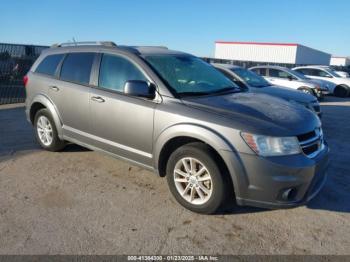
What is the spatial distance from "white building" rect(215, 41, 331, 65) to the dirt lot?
45.0 meters

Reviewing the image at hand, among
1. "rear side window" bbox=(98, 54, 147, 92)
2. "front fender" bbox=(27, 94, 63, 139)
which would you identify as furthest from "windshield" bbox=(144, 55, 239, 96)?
"front fender" bbox=(27, 94, 63, 139)

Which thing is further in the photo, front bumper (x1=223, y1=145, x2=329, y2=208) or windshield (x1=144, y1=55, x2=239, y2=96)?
windshield (x1=144, y1=55, x2=239, y2=96)

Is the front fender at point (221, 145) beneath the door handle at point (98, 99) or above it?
beneath

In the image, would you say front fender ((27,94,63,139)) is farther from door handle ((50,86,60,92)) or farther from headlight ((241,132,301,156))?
headlight ((241,132,301,156))

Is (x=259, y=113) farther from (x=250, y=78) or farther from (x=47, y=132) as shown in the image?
(x=250, y=78)

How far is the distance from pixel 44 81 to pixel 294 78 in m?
10.9

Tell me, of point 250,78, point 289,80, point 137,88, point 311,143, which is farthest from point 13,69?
point 311,143

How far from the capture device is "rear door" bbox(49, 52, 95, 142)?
4829mm

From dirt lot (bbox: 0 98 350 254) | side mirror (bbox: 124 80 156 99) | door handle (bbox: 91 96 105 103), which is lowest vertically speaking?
dirt lot (bbox: 0 98 350 254)

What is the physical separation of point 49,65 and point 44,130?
1.09 metres

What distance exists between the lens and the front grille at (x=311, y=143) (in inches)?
137

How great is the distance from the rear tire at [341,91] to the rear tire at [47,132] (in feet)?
52.7

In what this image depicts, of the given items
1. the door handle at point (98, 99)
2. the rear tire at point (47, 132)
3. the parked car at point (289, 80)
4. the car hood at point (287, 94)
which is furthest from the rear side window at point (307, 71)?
the door handle at point (98, 99)

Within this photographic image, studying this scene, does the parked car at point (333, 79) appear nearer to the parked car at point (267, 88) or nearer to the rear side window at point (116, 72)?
the parked car at point (267, 88)
